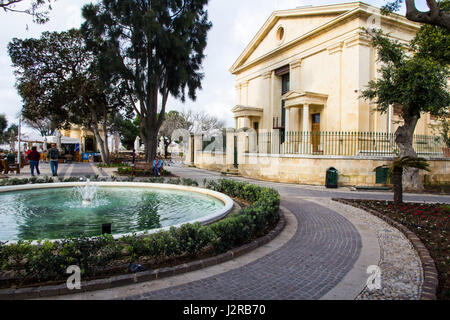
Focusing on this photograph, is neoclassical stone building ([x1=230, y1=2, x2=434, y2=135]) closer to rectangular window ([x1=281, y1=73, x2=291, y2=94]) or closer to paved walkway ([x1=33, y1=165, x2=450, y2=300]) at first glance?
rectangular window ([x1=281, y1=73, x2=291, y2=94])

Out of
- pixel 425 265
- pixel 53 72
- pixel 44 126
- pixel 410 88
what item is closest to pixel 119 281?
pixel 425 265

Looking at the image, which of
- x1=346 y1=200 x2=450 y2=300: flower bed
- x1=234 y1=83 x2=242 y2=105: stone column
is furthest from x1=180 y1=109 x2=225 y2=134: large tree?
x1=346 y1=200 x2=450 y2=300: flower bed

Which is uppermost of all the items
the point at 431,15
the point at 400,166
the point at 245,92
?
the point at 245,92

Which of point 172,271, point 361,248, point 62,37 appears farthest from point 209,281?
point 62,37

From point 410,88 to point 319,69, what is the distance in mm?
10774

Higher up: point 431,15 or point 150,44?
point 150,44

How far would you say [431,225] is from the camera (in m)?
6.07

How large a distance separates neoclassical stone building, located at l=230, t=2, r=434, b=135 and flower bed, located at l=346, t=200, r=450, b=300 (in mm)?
9620

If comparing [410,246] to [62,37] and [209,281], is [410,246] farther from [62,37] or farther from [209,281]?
[62,37]

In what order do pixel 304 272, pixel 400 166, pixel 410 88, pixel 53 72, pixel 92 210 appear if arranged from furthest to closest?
pixel 53 72 < pixel 410 88 < pixel 400 166 < pixel 92 210 < pixel 304 272

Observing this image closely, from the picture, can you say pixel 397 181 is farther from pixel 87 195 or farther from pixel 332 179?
pixel 87 195

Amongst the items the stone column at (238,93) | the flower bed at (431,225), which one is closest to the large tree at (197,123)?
the stone column at (238,93)

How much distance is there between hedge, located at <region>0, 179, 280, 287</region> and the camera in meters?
3.26

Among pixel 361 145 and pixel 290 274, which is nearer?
pixel 290 274
